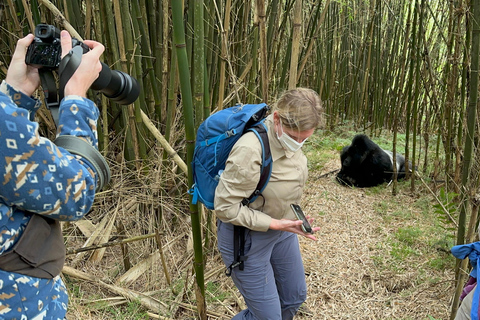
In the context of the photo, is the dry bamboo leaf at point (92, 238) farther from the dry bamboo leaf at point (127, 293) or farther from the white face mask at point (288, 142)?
the white face mask at point (288, 142)

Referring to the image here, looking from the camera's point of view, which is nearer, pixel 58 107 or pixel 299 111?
pixel 58 107

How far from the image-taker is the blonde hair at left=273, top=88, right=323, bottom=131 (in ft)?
4.84

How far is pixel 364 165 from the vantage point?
3850 mm

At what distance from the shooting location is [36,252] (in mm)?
777

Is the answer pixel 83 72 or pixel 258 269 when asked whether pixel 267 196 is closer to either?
pixel 258 269

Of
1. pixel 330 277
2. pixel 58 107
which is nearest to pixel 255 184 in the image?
pixel 58 107

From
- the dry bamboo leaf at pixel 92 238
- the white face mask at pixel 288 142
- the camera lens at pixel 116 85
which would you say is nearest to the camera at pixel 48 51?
the camera lens at pixel 116 85

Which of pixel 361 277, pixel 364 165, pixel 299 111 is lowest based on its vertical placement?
pixel 361 277

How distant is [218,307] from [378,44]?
152 inches

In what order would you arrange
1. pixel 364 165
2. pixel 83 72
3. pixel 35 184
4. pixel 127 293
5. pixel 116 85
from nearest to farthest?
pixel 35 184
pixel 83 72
pixel 116 85
pixel 127 293
pixel 364 165

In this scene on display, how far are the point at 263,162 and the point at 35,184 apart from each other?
890 mm

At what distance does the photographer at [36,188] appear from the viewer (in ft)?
2.26

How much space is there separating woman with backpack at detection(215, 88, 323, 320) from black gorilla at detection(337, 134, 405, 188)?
2.33 m

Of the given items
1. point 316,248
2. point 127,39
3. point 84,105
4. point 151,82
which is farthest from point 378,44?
point 84,105
